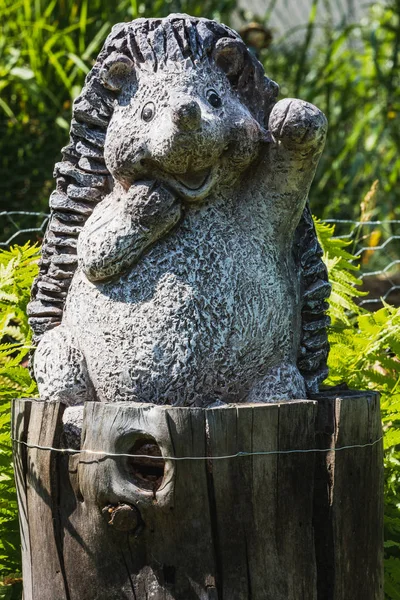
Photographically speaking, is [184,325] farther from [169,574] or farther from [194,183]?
[169,574]

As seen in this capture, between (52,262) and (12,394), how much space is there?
0.68 meters

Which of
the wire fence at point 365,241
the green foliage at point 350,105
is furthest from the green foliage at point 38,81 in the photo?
the green foliage at point 350,105

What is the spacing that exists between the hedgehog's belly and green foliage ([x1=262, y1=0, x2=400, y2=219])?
4462mm

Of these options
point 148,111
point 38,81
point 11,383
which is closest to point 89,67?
point 38,81

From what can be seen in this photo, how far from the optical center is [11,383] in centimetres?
321

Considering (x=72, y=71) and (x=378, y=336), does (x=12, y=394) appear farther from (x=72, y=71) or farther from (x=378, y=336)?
(x=72, y=71)

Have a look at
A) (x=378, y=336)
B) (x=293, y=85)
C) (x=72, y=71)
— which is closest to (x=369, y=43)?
(x=293, y=85)

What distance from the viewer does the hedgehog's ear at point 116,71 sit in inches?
91.0

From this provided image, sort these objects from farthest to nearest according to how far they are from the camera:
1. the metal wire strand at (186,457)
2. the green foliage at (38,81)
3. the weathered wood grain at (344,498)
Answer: the green foliage at (38,81), the weathered wood grain at (344,498), the metal wire strand at (186,457)

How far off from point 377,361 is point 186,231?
3.96ft

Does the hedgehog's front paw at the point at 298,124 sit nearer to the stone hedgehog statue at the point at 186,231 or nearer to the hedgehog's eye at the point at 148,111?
the stone hedgehog statue at the point at 186,231

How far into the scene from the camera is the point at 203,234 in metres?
2.27

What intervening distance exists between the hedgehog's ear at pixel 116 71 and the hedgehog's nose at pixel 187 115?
0.27 meters

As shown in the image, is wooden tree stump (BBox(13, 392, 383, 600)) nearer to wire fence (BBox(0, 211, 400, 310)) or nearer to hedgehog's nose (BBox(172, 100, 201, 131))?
hedgehog's nose (BBox(172, 100, 201, 131))
